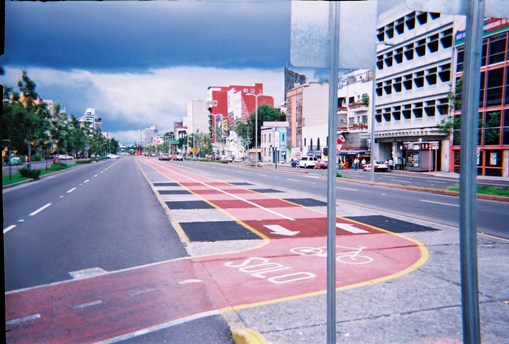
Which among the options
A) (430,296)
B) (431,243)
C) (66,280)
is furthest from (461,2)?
(431,243)

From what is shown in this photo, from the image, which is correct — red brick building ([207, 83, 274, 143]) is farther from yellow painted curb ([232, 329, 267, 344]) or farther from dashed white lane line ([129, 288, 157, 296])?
yellow painted curb ([232, 329, 267, 344])

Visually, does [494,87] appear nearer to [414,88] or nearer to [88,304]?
[414,88]

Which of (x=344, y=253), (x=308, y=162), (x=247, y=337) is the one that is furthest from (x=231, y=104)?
(x=247, y=337)

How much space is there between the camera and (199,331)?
449 centimetres

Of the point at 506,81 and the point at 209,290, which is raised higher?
the point at 506,81

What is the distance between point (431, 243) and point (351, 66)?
688cm

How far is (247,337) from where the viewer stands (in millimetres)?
4086

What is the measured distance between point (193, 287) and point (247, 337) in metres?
1.98

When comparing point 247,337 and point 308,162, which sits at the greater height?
point 308,162

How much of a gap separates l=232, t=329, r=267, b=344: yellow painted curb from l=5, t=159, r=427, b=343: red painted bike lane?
81 centimetres

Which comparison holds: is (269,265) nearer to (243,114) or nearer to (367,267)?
(367,267)

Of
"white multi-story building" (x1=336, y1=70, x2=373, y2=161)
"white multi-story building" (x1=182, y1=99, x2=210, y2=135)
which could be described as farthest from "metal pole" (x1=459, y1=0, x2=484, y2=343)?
"white multi-story building" (x1=182, y1=99, x2=210, y2=135)

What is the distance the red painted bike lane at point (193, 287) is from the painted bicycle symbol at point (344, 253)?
0.06 ft

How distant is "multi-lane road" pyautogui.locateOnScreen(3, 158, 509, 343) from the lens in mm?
4770
